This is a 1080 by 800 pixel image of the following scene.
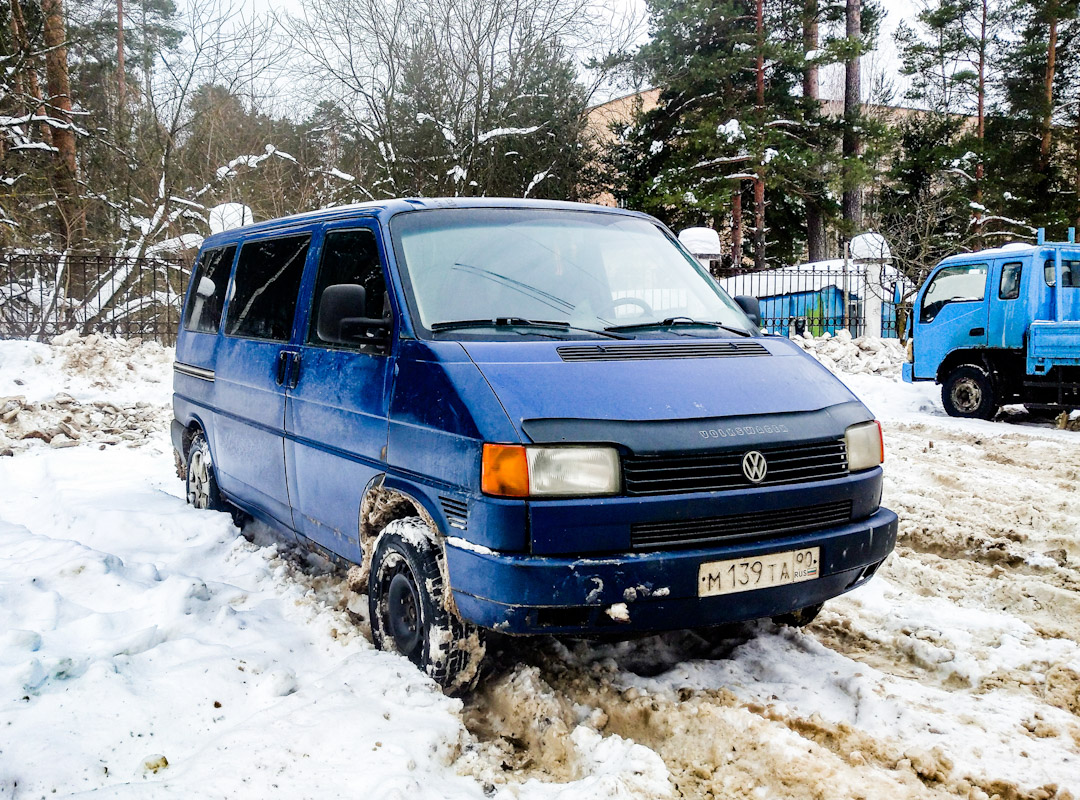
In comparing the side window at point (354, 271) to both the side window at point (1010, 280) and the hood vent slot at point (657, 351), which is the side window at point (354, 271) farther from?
the side window at point (1010, 280)

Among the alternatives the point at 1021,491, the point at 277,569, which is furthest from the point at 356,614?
the point at 1021,491

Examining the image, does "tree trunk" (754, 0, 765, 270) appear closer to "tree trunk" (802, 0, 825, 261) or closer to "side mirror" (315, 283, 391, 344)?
"tree trunk" (802, 0, 825, 261)

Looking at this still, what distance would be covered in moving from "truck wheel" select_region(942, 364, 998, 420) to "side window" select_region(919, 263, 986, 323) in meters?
0.93

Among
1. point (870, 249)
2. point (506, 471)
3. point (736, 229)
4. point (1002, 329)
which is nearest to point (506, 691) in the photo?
point (506, 471)

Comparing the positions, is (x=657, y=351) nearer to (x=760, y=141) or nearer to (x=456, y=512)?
(x=456, y=512)

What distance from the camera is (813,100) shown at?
2778cm

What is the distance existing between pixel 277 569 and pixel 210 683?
1.53 m

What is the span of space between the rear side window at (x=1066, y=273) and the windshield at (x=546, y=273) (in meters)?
8.58

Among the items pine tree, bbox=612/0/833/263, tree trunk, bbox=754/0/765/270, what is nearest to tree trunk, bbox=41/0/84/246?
pine tree, bbox=612/0/833/263

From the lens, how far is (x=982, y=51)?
101ft

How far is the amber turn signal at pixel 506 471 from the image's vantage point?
9.68 feet

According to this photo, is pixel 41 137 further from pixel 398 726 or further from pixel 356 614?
pixel 398 726

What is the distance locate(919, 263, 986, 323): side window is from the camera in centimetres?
1178

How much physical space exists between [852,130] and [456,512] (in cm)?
2719
